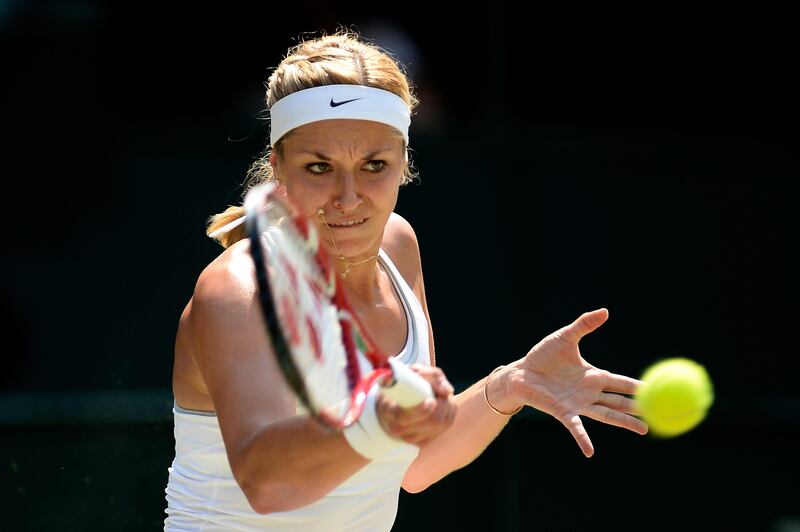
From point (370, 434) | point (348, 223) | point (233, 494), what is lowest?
point (233, 494)

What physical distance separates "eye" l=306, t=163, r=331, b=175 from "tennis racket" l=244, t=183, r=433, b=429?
319 millimetres

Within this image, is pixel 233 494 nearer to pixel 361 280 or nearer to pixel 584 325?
pixel 361 280

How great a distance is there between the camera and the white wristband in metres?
1.47

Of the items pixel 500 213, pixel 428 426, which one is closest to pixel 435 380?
pixel 428 426

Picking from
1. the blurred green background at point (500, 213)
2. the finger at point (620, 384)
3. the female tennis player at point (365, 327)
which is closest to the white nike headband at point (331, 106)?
the female tennis player at point (365, 327)

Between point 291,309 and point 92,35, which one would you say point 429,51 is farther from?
point 291,309

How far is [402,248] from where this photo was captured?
2.53m

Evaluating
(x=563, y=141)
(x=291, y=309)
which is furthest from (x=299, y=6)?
(x=291, y=309)

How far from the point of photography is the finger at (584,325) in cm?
208

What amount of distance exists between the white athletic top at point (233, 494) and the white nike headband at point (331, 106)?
425mm

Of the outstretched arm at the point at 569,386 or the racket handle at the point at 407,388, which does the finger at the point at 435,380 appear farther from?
the outstretched arm at the point at 569,386

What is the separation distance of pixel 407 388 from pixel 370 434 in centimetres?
9

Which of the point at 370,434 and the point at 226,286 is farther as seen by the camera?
the point at 226,286

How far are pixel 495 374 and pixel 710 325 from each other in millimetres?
2184
